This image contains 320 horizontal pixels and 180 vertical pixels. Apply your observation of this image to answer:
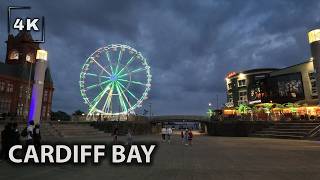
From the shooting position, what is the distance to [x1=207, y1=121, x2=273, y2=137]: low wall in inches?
2149

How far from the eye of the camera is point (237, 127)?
58094mm

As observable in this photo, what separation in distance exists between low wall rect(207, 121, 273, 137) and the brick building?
135ft

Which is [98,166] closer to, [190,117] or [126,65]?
[126,65]

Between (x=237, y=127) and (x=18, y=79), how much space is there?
200 ft

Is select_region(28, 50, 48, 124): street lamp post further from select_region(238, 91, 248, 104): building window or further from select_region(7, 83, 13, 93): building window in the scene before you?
select_region(238, 91, 248, 104): building window

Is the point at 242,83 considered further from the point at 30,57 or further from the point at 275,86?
the point at 30,57

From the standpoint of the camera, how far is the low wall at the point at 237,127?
179 ft

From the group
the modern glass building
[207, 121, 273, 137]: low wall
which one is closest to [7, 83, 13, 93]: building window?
[207, 121, 273, 137]: low wall

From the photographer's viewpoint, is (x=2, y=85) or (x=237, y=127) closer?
(x=237, y=127)

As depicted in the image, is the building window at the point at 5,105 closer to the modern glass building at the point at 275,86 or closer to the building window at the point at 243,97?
the modern glass building at the point at 275,86

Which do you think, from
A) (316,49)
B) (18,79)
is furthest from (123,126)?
(18,79)

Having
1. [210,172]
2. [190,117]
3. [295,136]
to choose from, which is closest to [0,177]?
[210,172]

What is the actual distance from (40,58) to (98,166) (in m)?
15.7

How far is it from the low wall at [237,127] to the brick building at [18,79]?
41.1m
